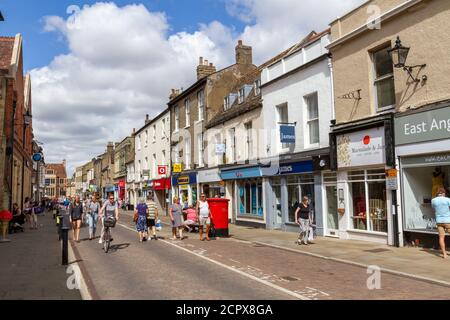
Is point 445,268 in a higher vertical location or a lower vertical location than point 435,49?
lower

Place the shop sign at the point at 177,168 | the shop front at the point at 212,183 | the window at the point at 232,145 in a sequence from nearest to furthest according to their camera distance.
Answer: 1. the window at the point at 232,145
2. the shop front at the point at 212,183
3. the shop sign at the point at 177,168

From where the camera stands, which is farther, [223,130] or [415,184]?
[223,130]

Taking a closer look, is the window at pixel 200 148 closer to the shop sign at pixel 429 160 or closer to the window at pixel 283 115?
the window at pixel 283 115

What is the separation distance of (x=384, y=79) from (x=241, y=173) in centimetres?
1053

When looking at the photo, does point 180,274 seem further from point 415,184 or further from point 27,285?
point 415,184

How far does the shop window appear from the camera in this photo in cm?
2181

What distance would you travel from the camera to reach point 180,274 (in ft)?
29.3

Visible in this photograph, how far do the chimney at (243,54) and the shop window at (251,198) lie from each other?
10.6 m

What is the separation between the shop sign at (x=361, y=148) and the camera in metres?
13.8

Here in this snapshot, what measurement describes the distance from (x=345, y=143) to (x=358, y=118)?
3.39ft

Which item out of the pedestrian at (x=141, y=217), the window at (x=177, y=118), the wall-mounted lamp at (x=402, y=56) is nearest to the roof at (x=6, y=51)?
the window at (x=177, y=118)

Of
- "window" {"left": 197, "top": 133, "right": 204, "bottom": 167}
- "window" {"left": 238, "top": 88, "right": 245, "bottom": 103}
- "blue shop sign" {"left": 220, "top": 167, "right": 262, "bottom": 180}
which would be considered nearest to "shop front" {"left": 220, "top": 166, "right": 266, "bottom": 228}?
"blue shop sign" {"left": 220, "top": 167, "right": 262, "bottom": 180}

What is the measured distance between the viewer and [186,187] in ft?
105
